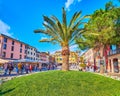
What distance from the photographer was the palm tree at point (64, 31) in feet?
59.7

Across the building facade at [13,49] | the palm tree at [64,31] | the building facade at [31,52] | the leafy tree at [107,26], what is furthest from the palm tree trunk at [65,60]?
the building facade at [31,52]

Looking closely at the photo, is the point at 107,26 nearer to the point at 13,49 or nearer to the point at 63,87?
the point at 63,87

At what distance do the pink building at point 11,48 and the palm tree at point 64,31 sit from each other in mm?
39601

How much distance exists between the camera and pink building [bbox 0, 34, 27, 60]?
55.6 meters

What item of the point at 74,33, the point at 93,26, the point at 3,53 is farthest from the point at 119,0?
the point at 3,53

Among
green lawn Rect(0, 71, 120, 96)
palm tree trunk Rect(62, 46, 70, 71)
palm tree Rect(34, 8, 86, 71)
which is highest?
palm tree Rect(34, 8, 86, 71)

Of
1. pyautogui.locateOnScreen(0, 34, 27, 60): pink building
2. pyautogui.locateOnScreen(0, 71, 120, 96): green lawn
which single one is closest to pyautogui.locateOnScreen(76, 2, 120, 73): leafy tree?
pyautogui.locateOnScreen(0, 71, 120, 96): green lawn

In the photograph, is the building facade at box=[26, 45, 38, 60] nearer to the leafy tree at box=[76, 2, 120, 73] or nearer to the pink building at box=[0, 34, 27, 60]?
the pink building at box=[0, 34, 27, 60]

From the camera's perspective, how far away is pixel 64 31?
1858cm

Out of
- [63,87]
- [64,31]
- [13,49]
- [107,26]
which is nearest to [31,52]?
[13,49]

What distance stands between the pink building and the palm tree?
39.6 meters

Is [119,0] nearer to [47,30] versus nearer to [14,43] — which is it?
[47,30]

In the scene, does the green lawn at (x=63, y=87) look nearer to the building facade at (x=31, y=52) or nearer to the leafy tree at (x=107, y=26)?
the leafy tree at (x=107, y=26)

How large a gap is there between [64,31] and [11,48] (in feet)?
153
